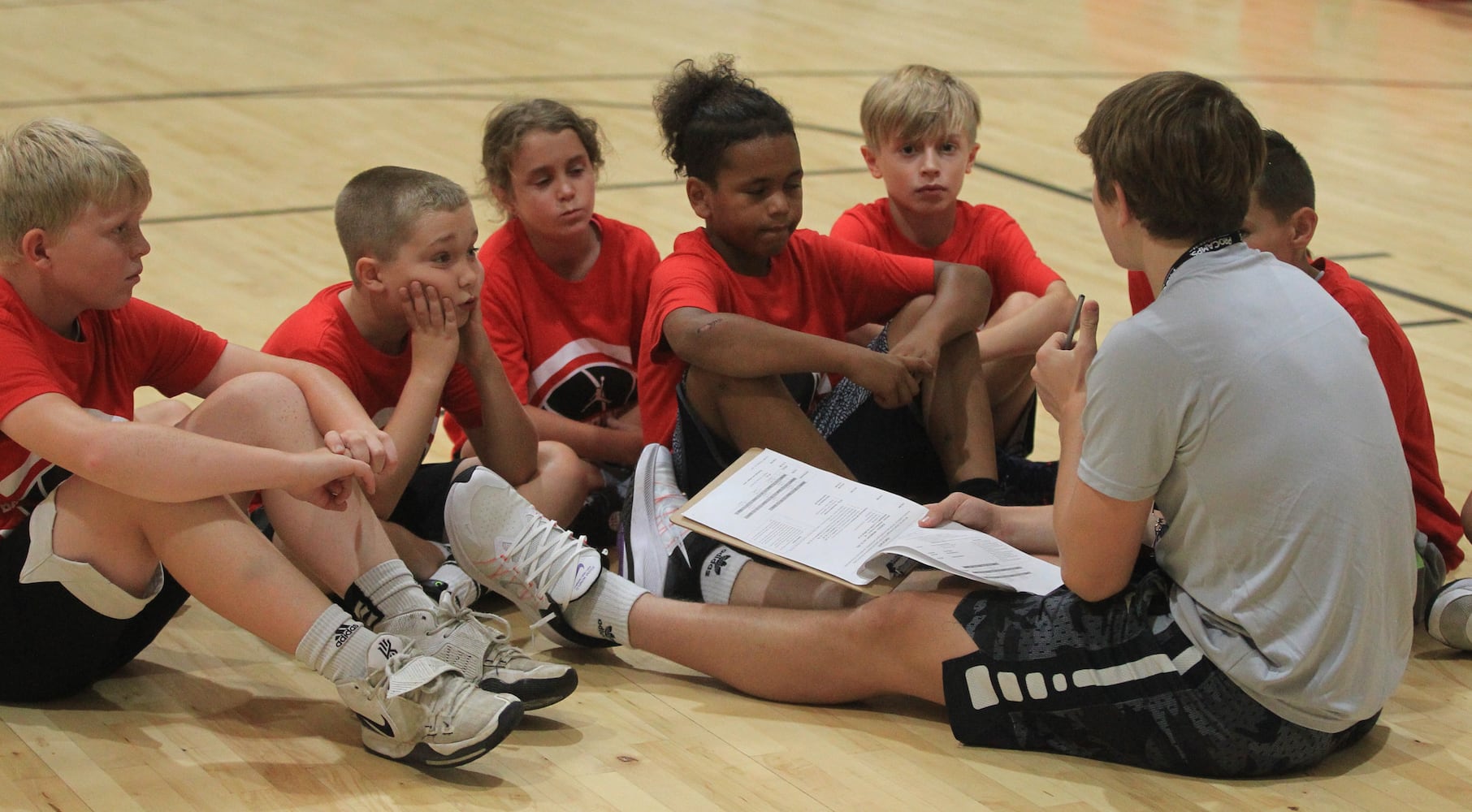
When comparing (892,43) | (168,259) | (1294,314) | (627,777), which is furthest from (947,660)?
(892,43)

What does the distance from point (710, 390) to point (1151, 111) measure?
0.93m

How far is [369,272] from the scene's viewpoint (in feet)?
8.30

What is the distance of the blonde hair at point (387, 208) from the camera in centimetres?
251

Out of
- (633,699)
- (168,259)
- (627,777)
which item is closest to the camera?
(627,777)

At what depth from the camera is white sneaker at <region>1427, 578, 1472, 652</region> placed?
97.1 inches

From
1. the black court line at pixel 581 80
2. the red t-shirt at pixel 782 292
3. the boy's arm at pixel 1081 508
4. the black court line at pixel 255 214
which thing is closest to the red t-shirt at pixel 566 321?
the red t-shirt at pixel 782 292

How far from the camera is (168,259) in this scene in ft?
15.1

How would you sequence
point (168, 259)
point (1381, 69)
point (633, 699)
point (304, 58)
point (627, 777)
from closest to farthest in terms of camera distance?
point (627, 777), point (633, 699), point (168, 259), point (304, 58), point (1381, 69)

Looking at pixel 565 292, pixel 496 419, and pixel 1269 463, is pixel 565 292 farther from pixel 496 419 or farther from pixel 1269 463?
pixel 1269 463

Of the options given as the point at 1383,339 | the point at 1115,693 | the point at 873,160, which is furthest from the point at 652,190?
the point at 1115,693

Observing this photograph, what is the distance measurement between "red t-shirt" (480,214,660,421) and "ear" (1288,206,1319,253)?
1.14 m

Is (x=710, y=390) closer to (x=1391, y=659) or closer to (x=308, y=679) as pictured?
(x=308, y=679)

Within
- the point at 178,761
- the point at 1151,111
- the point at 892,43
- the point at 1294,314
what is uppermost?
the point at 892,43

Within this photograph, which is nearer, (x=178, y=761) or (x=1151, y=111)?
(x=1151, y=111)
